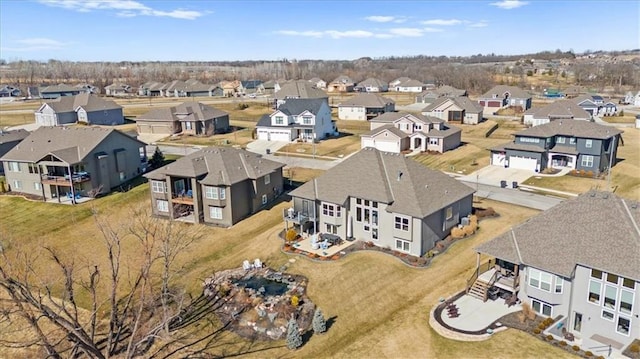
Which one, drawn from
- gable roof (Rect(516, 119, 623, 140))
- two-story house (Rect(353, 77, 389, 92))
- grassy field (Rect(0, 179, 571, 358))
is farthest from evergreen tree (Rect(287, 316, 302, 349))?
two-story house (Rect(353, 77, 389, 92))

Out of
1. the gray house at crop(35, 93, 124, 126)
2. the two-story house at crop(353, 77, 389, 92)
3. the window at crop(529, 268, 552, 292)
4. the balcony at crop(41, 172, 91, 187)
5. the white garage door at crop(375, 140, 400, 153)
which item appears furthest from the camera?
the two-story house at crop(353, 77, 389, 92)

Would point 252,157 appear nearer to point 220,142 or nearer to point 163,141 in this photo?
point 220,142

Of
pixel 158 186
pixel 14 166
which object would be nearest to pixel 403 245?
pixel 158 186

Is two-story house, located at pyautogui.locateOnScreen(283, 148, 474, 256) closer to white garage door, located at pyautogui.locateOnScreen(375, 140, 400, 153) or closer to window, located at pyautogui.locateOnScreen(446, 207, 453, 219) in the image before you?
window, located at pyautogui.locateOnScreen(446, 207, 453, 219)

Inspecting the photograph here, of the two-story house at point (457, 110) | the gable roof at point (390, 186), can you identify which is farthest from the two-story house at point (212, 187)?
the two-story house at point (457, 110)

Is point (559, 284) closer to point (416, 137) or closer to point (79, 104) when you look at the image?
point (416, 137)

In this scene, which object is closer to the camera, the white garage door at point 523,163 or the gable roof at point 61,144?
the gable roof at point 61,144

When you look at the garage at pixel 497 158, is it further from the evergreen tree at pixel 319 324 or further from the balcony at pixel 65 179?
the balcony at pixel 65 179

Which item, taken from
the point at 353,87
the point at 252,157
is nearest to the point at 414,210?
the point at 252,157
